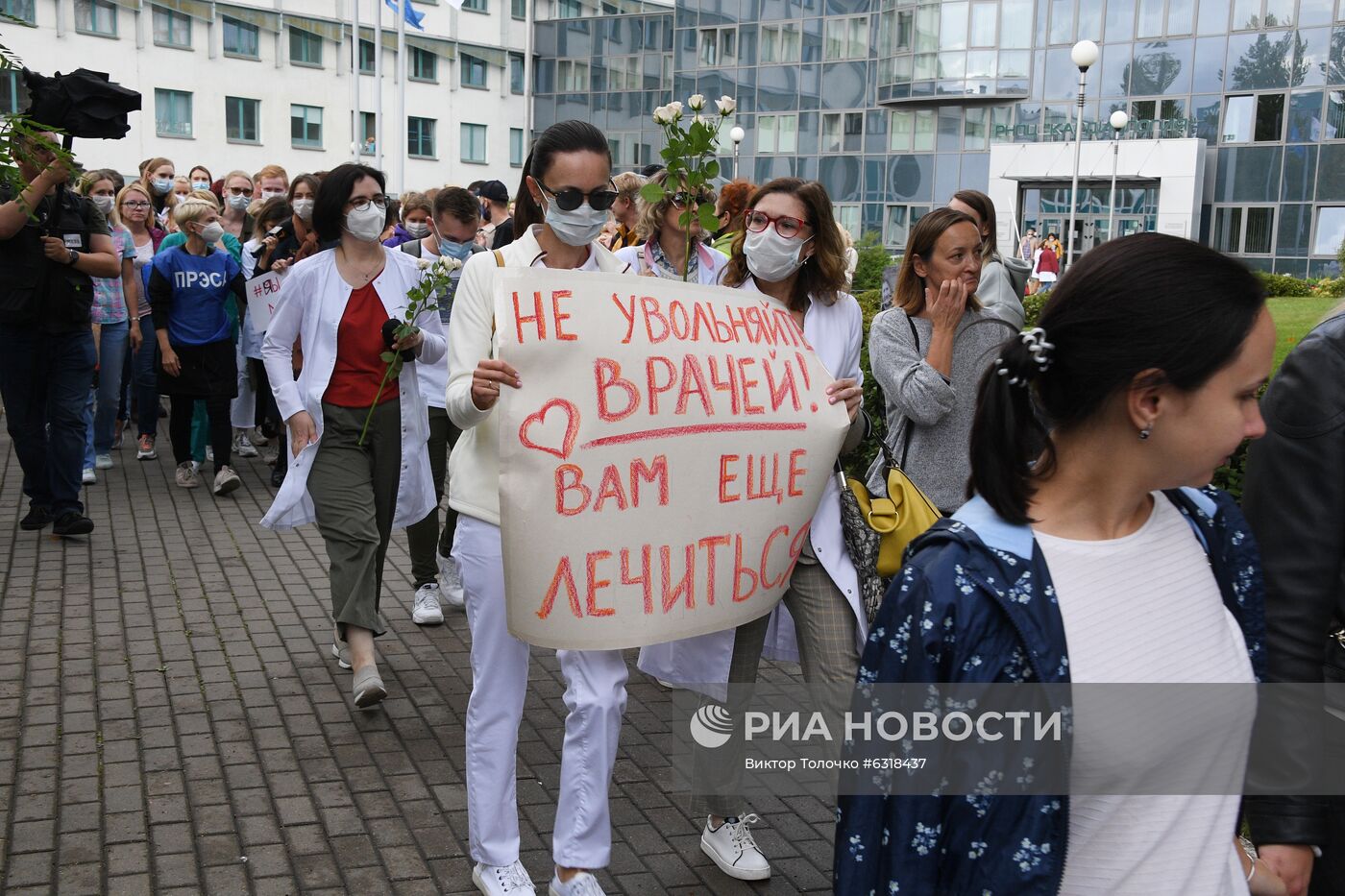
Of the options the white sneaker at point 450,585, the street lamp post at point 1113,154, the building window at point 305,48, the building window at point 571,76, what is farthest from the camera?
the building window at point 571,76

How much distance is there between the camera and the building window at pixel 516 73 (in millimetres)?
61562

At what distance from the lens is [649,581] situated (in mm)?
3494

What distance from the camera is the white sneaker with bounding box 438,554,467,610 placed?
7.25 m

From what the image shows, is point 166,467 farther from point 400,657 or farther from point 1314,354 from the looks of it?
point 1314,354

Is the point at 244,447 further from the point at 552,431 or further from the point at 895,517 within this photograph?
the point at 552,431

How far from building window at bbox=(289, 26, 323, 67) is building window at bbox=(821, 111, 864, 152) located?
2120 centimetres

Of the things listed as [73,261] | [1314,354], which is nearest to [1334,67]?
[73,261]

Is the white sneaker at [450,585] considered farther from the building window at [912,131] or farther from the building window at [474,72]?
the building window at [474,72]

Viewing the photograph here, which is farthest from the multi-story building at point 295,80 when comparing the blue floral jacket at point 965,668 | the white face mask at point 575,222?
the blue floral jacket at point 965,668

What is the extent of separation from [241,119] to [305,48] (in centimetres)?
416

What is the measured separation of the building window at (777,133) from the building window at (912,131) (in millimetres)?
3967

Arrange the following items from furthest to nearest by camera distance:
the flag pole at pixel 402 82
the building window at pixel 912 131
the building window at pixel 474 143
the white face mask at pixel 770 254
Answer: the building window at pixel 474 143 → the building window at pixel 912 131 → the flag pole at pixel 402 82 → the white face mask at pixel 770 254

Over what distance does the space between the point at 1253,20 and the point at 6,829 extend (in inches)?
1792

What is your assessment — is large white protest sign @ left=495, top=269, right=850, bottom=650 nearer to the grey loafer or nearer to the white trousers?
the white trousers
